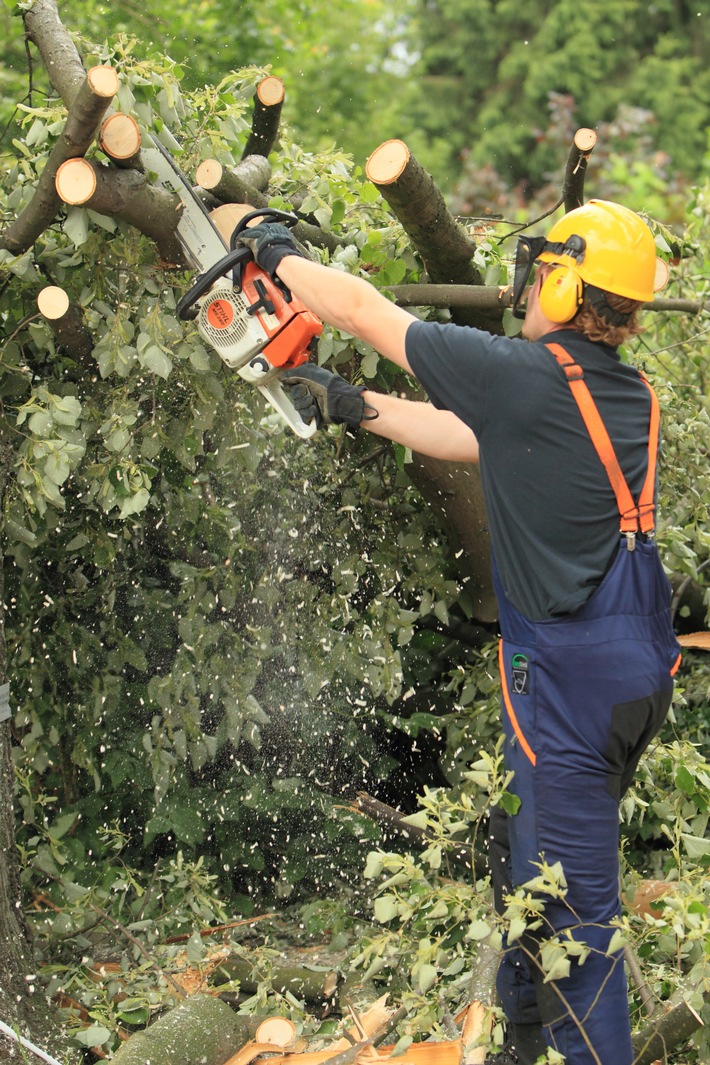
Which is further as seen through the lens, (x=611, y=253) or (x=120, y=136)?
(x=120, y=136)

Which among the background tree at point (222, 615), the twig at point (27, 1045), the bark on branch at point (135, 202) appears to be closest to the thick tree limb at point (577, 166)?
the background tree at point (222, 615)

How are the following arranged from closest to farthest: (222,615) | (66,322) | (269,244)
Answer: (269,244) < (66,322) < (222,615)

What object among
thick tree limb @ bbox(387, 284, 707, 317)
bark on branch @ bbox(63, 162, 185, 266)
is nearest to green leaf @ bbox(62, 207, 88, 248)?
bark on branch @ bbox(63, 162, 185, 266)

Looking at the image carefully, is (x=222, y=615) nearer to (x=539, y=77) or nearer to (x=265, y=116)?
(x=265, y=116)

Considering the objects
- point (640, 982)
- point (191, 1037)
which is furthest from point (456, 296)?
point (191, 1037)

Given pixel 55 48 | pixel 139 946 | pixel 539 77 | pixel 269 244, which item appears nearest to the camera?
pixel 269 244

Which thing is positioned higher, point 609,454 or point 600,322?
point 600,322

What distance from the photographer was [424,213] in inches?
104

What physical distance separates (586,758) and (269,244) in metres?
1.20

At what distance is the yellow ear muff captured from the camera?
207cm

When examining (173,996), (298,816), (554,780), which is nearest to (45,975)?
(173,996)

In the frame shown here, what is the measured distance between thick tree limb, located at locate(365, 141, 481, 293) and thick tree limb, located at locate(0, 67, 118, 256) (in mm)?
588

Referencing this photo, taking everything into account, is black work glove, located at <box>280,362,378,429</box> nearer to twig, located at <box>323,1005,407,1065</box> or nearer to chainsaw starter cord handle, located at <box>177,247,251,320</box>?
chainsaw starter cord handle, located at <box>177,247,251,320</box>

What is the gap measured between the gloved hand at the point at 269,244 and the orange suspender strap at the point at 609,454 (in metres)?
0.60
